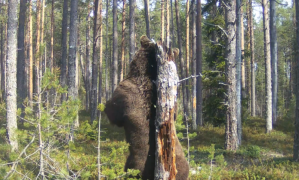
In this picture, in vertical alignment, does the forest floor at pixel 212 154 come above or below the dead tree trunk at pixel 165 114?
below

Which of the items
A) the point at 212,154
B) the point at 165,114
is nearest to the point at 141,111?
the point at 165,114

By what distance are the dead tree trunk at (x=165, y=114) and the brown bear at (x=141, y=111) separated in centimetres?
20

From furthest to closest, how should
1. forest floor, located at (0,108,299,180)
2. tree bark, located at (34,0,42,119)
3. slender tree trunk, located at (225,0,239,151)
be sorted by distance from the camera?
1. slender tree trunk, located at (225,0,239,151)
2. forest floor, located at (0,108,299,180)
3. tree bark, located at (34,0,42,119)

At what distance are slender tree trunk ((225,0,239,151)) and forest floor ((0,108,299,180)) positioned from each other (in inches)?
22.0

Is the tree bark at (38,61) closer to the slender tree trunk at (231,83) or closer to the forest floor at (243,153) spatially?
the forest floor at (243,153)

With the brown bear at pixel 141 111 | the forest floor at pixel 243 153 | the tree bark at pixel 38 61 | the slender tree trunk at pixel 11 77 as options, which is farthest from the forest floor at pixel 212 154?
the slender tree trunk at pixel 11 77

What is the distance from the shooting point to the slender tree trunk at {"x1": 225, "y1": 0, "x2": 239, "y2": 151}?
40.9ft

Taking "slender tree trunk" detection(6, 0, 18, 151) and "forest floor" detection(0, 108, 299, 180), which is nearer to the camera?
"forest floor" detection(0, 108, 299, 180)

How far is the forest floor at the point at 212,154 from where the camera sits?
5368 mm

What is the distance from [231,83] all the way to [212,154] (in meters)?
6.38

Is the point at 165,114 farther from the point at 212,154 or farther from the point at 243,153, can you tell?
the point at 243,153

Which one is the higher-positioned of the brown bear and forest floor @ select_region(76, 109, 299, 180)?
the brown bear

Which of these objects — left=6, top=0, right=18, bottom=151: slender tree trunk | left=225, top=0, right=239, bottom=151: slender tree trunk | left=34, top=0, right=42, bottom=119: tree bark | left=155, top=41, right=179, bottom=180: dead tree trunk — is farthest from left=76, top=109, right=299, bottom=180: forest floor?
left=6, top=0, right=18, bottom=151: slender tree trunk

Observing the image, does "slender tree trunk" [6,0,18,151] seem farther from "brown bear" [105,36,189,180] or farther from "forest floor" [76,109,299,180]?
"brown bear" [105,36,189,180]
